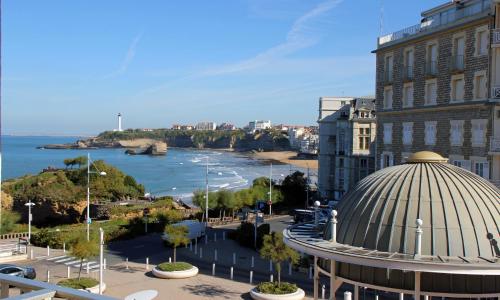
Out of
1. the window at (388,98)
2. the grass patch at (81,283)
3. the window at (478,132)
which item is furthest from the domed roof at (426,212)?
the window at (388,98)

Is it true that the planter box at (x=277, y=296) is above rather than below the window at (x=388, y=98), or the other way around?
below

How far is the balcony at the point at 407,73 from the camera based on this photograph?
35.6 meters

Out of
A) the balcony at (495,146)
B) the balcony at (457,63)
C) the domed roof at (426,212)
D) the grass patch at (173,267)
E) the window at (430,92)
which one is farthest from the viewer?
the window at (430,92)

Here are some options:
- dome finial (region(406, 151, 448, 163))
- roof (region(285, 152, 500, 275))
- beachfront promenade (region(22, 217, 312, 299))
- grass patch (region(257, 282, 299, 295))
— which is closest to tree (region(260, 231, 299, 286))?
grass patch (region(257, 282, 299, 295))

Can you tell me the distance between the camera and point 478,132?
30312 millimetres

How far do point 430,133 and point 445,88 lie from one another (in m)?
3.01

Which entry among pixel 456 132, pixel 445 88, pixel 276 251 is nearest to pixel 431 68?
pixel 445 88

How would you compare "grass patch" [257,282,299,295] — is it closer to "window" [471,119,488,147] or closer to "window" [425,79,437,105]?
"window" [471,119,488,147]

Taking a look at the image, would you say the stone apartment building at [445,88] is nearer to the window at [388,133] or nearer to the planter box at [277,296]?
the window at [388,133]

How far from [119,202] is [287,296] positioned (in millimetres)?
43334

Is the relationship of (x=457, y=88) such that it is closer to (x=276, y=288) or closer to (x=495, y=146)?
(x=495, y=146)

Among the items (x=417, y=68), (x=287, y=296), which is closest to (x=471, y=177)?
(x=287, y=296)

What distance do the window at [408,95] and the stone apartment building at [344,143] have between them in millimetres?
29641

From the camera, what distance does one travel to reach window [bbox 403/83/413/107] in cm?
3581
